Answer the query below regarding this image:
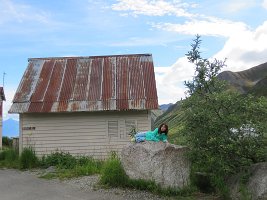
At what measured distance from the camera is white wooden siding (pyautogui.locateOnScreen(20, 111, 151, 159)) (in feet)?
64.2

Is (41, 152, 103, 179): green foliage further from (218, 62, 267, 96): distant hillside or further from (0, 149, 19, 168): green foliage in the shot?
(218, 62, 267, 96): distant hillside

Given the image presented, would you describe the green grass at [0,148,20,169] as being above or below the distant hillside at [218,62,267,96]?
below

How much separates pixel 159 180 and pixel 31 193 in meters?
3.68

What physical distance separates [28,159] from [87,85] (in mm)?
4772

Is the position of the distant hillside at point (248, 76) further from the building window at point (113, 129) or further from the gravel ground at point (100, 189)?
the gravel ground at point (100, 189)

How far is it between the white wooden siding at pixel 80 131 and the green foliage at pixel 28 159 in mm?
1006

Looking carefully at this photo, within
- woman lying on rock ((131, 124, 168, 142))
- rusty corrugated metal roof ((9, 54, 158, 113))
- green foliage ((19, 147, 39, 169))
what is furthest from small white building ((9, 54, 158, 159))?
woman lying on rock ((131, 124, 168, 142))

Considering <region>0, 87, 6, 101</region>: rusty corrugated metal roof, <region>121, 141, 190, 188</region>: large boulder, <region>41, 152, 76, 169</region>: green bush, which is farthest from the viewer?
<region>0, 87, 6, 101</region>: rusty corrugated metal roof

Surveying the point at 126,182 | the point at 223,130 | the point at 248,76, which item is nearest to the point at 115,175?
the point at 126,182

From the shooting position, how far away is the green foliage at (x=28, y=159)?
719 inches

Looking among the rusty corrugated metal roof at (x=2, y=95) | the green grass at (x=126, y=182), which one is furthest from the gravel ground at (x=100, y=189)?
the rusty corrugated metal roof at (x=2, y=95)

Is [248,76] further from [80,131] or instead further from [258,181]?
[258,181]

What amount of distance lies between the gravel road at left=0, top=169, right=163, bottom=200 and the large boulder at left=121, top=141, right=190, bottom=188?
0.54 m

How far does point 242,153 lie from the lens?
10.2 m
